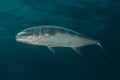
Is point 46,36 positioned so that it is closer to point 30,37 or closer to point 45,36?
point 45,36

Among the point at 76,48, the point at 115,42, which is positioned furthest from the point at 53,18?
the point at 76,48

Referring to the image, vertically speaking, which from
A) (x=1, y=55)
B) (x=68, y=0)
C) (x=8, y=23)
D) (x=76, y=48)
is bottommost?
(x=76, y=48)

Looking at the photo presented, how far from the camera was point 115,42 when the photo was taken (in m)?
39.6

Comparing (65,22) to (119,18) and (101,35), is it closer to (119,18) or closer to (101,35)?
(119,18)

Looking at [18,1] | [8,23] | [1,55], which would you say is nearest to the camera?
[18,1]

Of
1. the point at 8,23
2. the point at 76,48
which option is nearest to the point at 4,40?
the point at 8,23

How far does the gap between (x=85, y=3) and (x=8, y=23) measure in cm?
1073

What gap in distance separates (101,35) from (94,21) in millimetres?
7903

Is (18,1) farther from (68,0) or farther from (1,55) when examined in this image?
(1,55)

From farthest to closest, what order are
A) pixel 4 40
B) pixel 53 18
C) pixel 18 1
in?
pixel 4 40
pixel 53 18
pixel 18 1

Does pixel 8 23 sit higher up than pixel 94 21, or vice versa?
pixel 8 23

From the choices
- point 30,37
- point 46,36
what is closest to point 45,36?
point 46,36

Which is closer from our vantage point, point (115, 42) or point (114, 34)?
point (114, 34)

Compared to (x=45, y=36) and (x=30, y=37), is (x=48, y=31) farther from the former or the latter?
(x=30, y=37)
